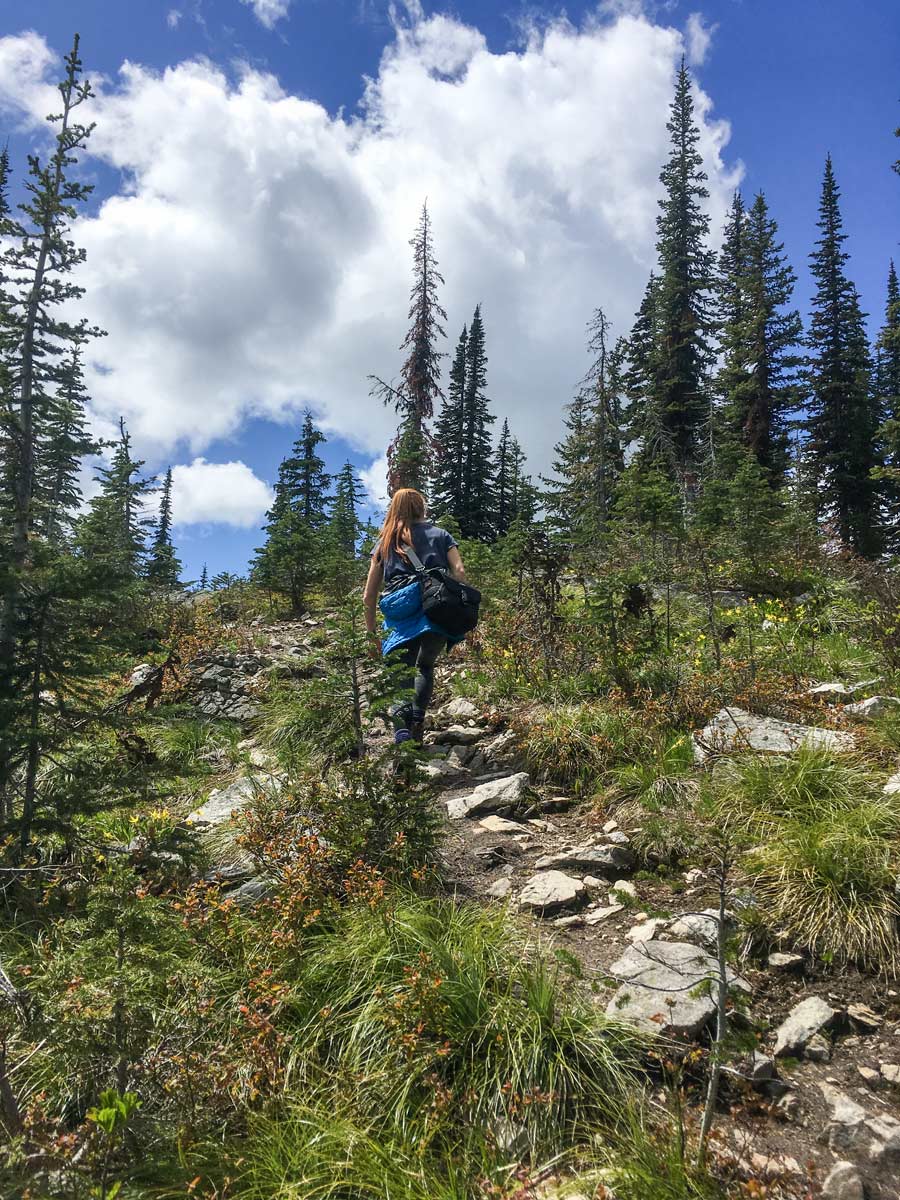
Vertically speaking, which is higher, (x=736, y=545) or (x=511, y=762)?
(x=736, y=545)

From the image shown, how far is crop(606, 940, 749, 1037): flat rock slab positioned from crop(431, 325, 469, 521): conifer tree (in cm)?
3070

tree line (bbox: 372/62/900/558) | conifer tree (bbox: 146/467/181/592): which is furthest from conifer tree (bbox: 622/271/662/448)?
conifer tree (bbox: 146/467/181/592)

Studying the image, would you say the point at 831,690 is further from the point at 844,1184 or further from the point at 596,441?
the point at 596,441

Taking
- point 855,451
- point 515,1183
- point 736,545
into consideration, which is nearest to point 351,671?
point 515,1183

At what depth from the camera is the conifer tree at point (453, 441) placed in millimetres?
36219

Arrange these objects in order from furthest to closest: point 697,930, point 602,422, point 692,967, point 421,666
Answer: point 602,422
point 421,666
point 697,930
point 692,967

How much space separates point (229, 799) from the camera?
17.0ft

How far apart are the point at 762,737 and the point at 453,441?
116ft

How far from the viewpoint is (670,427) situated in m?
26.3

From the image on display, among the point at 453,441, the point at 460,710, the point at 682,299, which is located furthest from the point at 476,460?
the point at 460,710

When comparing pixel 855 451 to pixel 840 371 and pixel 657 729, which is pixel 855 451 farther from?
pixel 657 729

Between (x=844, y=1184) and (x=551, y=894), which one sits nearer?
(x=844, y=1184)

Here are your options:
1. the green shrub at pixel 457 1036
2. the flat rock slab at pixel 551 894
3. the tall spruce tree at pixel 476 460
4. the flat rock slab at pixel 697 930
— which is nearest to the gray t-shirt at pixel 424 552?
the flat rock slab at pixel 551 894

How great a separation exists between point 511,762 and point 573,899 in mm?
2011
